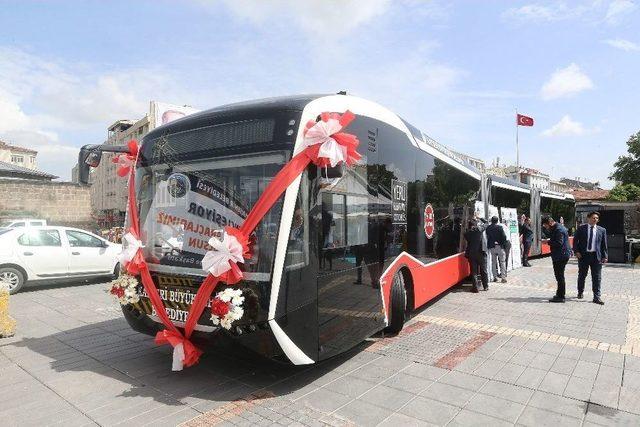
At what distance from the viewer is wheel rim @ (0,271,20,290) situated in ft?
32.1

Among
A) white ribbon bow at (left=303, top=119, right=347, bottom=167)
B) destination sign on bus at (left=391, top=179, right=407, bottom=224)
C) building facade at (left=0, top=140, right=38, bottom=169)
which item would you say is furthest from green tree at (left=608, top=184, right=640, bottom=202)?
building facade at (left=0, top=140, right=38, bottom=169)

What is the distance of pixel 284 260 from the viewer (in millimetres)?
3887

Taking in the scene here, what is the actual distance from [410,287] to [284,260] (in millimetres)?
3312

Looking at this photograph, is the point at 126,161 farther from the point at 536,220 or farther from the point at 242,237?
the point at 536,220

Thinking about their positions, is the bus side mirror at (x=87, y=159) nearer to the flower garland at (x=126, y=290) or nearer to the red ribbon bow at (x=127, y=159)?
the red ribbon bow at (x=127, y=159)

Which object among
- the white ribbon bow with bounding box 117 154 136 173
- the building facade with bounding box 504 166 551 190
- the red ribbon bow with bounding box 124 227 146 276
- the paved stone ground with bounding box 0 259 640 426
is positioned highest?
the building facade with bounding box 504 166 551 190

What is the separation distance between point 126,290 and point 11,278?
24.2ft

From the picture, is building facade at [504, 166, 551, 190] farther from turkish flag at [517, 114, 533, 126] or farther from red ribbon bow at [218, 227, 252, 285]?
red ribbon bow at [218, 227, 252, 285]

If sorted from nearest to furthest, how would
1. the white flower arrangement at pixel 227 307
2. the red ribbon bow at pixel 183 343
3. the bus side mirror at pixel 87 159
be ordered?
the white flower arrangement at pixel 227 307, the red ribbon bow at pixel 183 343, the bus side mirror at pixel 87 159

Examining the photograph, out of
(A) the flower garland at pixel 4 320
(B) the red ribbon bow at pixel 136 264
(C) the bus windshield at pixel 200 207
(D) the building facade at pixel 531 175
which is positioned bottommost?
(A) the flower garland at pixel 4 320

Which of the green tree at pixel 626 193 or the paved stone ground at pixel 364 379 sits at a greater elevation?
the green tree at pixel 626 193

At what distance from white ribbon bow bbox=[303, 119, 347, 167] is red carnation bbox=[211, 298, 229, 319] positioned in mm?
1594

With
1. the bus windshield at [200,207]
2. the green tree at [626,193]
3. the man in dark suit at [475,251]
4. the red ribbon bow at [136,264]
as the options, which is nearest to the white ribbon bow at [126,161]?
the bus windshield at [200,207]

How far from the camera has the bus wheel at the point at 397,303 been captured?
5.94 m
